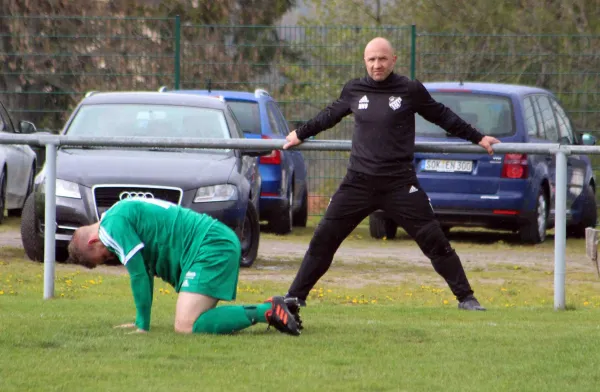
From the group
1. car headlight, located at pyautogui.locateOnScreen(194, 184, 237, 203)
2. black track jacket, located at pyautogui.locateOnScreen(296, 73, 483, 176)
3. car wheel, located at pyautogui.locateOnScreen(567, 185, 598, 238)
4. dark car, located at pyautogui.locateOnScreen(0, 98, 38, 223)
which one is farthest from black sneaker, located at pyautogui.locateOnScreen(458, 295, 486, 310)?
dark car, located at pyautogui.locateOnScreen(0, 98, 38, 223)

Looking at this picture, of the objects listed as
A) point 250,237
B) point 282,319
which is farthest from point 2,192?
point 282,319

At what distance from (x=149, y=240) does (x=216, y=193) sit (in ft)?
15.4

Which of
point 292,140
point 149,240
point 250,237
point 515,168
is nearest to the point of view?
point 149,240

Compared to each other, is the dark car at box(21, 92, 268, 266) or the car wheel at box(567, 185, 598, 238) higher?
the dark car at box(21, 92, 268, 266)

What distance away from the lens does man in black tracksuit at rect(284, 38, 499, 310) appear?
29.8ft

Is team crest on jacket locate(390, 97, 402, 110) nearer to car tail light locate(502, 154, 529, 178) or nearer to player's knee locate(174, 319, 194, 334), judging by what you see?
player's knee locate(174, 319, 194, 334)

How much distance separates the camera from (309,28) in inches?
793

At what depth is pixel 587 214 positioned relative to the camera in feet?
57.8

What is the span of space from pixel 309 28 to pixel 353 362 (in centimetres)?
1363

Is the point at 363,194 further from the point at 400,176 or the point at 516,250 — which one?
the point at 516,250

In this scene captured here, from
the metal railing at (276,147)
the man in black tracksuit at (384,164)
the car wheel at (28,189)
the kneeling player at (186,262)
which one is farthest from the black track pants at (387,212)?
the car wheel at (28,189)

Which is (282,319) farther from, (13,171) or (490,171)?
(13,171)

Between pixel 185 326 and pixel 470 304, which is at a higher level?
pixel 185 326

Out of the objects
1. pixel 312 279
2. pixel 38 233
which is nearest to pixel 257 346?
pixel 312 279
